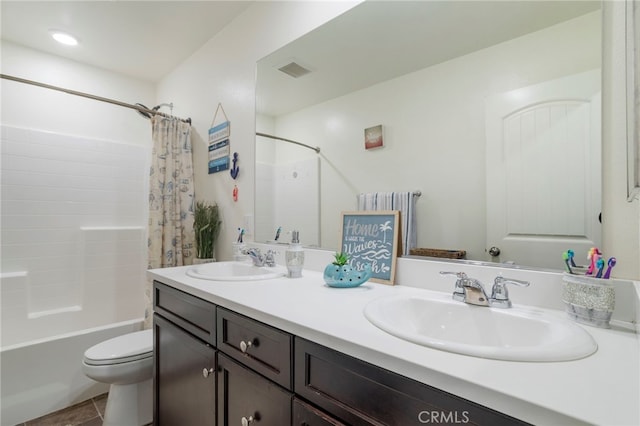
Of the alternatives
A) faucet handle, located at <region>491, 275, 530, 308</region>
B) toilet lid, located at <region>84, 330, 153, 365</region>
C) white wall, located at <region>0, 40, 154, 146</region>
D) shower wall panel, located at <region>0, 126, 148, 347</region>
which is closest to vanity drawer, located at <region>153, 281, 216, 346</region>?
toilet lid, located at <region>84, 330, 153, 365</region>

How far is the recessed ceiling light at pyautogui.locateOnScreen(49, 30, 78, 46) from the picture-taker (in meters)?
2.12

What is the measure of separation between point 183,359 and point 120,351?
0.64m

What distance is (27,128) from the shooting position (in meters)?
2.28

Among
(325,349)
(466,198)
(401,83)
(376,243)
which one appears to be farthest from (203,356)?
(401,83)

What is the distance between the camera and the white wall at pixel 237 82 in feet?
5.31

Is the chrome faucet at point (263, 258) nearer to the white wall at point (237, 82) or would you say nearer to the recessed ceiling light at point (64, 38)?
the white wall at point (237, 82)

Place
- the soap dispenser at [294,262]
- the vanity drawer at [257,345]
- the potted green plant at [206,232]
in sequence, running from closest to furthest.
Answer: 1. the vanity drawer at [257,345]
2. the soap dispenser at [294,262]
3. the potted green plant at [206,232]

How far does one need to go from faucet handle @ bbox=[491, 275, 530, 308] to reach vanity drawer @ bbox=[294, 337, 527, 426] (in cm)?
45

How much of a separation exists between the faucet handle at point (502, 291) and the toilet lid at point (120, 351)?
1674 mm

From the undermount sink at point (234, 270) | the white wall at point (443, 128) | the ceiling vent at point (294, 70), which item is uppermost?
the ceiling vent at point (294, 70)

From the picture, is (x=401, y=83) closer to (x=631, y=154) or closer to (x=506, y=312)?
(x=631, y=154)

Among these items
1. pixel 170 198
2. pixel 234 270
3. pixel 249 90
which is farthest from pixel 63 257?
pixel 249 90

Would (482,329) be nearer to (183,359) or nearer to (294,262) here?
(294,262)

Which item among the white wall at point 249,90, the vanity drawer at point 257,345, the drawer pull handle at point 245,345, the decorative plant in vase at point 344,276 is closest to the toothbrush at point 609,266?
the white wall at point 249,90
